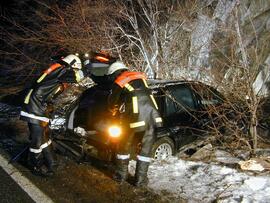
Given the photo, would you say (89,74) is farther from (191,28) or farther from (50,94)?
(191,28)

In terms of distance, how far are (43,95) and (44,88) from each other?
12cm

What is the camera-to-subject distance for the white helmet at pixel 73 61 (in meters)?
5.80

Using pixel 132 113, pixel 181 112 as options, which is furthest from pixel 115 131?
pixel 181 112

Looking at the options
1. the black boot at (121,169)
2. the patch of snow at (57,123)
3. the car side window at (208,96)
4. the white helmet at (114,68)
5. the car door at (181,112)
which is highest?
the white helmet at (114,68)

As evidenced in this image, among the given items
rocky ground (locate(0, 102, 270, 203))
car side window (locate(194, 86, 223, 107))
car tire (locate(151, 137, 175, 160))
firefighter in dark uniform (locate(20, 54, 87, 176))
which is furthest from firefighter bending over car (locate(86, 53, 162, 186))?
car side window (locate(194, 86, 223, 107))

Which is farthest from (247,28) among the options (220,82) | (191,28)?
(220,82)

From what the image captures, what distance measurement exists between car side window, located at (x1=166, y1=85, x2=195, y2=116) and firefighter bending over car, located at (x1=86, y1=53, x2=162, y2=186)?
1.28 m

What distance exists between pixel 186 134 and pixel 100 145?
2013 mm

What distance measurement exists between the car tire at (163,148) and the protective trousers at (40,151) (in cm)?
175

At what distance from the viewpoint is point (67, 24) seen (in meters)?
11.0

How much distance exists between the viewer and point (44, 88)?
5781 millimetres

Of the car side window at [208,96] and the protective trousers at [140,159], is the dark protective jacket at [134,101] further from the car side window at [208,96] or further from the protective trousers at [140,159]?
the car side window at [208,96]

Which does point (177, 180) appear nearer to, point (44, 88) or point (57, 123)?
point (44, 88)

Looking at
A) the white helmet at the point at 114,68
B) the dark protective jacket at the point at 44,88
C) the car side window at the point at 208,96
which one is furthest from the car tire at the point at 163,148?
the dark protective jacket at the point at 44,88
